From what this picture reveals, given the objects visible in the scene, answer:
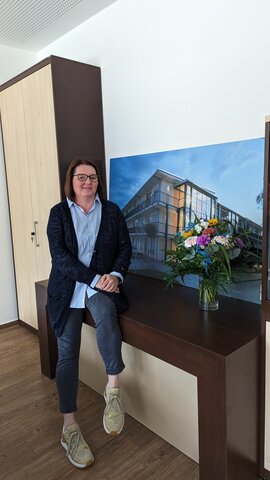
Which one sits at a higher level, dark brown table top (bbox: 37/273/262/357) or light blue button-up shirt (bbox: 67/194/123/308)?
light blue button-up shirt (bbox: 67/194/123/308)

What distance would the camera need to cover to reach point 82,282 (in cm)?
181

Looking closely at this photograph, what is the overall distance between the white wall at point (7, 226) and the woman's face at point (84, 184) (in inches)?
65.4

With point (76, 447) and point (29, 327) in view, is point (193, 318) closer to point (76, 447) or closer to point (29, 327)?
point (76, 447)

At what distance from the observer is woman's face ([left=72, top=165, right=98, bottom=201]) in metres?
1.91

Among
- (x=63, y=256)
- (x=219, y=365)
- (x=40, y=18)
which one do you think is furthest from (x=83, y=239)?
(x=40, y=18)

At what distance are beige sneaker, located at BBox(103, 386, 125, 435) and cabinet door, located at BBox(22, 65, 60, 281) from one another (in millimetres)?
1370

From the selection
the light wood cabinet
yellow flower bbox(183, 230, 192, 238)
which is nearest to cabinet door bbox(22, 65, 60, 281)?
the light wood cabinet

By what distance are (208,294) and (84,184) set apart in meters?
0.86

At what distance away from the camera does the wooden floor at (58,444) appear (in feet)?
5.49

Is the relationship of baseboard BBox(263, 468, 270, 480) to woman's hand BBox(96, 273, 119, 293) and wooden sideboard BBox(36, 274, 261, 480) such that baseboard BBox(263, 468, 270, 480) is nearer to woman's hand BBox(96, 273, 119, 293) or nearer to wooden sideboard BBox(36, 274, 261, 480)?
wooden sideboard BBox(36, 274, 261, 480)

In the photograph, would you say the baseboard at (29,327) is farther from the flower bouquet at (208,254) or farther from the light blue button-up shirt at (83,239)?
the flower bouquet at (208,254)

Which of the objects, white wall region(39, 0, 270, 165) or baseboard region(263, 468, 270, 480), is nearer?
baseboard region(263, 468, 270, 480)

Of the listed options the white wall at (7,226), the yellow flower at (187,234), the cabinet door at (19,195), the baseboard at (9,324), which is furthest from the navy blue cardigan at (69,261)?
the baseboard at (9,324)

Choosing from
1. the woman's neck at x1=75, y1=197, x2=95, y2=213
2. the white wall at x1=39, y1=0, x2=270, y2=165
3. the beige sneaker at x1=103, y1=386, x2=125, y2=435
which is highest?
the white wall at x1=39, y1=0, x2=270, y2=165
